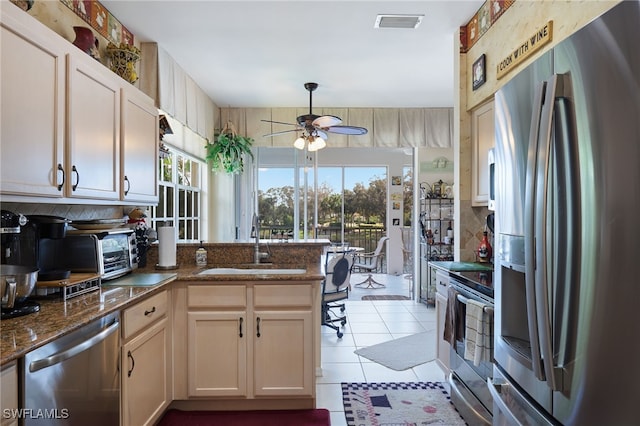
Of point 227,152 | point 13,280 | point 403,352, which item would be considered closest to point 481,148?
point 403,352

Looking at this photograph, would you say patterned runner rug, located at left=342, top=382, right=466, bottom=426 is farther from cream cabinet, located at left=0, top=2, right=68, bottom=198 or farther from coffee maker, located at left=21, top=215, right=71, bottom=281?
cream cabinet, located at left=0, top=2, right=68, bottom=198

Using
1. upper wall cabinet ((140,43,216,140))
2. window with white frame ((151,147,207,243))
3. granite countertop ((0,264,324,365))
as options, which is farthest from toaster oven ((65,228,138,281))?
upper wall cabinet ((140,43,216,140))

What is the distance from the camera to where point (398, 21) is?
111 inches

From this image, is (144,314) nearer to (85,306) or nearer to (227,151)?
(85,306)

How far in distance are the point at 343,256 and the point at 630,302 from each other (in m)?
3.22

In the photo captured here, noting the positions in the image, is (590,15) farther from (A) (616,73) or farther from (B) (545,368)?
(B) (545,368)

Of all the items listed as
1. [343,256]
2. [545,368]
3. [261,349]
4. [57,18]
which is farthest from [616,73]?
[343,256]

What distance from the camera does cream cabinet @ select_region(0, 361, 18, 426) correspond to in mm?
1107

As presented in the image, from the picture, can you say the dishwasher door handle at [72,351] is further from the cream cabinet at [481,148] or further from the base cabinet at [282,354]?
the cream cabinet at [481,148]

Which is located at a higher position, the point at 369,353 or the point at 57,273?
the point at 57,273

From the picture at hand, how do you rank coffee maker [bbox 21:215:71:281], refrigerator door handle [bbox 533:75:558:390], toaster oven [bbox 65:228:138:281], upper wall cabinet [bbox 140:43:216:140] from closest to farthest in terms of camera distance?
refrigerator door handle [bbox 533:75:558:390], coffee maker [bbox 21:215:71:281], toaster oven [bbox 65:228:138:281], upper wall cabinet [bbox 140:43:216:140]

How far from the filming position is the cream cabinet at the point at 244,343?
2.37 m

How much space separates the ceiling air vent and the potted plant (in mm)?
2661

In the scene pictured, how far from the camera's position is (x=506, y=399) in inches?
52.6
